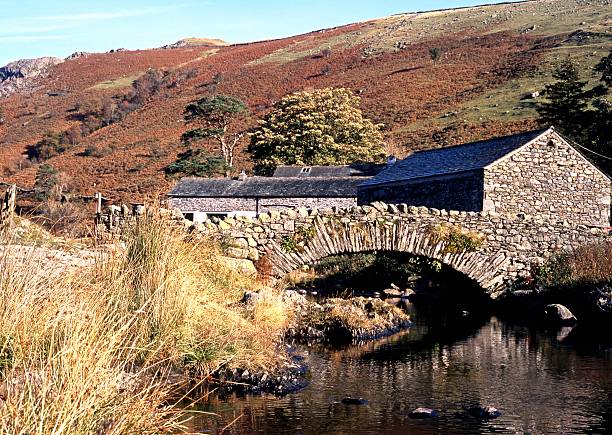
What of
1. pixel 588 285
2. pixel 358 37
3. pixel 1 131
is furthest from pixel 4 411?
pixel 358 37

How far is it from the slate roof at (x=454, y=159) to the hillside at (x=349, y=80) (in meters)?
22.3

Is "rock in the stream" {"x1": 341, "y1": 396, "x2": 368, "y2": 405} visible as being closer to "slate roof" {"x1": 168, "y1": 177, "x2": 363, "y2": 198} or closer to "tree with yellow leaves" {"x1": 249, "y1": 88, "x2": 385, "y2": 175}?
"slate roof" {"x1": 168, "y1": 177, "x2": 363, "y2": 198}

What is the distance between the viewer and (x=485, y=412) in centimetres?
1084

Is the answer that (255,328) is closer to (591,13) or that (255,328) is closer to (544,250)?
(544,250)

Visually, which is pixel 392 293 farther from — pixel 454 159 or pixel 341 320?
pixel 341 320

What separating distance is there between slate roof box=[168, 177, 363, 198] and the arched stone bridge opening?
18.4m

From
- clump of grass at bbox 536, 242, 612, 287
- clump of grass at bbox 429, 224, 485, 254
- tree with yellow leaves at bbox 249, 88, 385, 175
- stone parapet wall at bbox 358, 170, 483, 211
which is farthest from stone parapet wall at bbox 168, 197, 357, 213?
clump of grass at bbox 429, 224, 485, 254

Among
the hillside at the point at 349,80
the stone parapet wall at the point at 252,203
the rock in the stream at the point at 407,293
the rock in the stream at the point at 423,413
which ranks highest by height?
the hillside at the point at 349,80

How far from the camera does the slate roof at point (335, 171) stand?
4531 centimetres

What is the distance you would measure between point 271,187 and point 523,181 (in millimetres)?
17668

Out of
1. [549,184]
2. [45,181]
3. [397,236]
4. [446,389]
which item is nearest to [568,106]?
[549,184]

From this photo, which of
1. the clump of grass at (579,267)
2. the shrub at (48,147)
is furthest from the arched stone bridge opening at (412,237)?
the shrub at (48,147)

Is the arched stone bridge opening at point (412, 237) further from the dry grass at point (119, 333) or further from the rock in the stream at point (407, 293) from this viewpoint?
the rock in the stream at point (407, 293)

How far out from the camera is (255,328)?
13.0 metres
